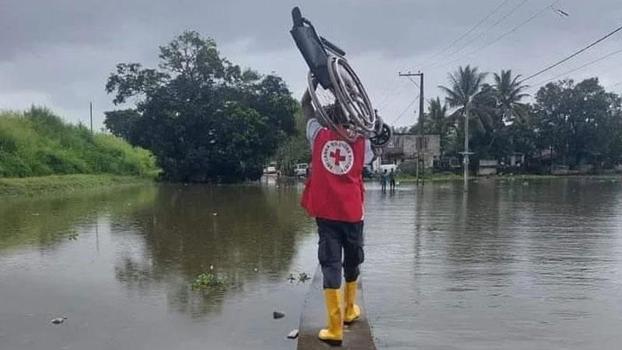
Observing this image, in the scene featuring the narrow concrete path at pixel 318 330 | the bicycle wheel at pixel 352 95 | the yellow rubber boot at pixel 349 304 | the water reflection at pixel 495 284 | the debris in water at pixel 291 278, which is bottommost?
the debris in water at pixel 291 278

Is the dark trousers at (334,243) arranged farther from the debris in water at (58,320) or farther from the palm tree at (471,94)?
the palm tree at (471,94)

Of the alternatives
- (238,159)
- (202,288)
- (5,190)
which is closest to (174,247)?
(202,288)

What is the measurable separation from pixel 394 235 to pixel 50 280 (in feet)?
20.6

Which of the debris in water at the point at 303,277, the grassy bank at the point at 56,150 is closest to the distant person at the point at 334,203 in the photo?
the debris in water at the point at 303,277

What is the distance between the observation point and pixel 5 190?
25375 mm

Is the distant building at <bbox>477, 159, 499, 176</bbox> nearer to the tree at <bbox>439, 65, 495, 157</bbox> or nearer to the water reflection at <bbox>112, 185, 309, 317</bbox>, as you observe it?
the tree at <bbox>439, 65, 495, 157</bbox>

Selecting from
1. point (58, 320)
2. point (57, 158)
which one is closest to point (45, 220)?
point (58, 320)

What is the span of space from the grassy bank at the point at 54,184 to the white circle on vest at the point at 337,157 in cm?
2369

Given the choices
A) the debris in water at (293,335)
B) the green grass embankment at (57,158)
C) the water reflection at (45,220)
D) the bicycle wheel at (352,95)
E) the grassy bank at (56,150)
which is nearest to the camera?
the bicycle wheel at (352,95)

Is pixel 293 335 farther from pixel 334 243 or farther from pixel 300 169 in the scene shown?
pixel 300 169

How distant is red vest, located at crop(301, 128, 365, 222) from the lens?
435 centimetres

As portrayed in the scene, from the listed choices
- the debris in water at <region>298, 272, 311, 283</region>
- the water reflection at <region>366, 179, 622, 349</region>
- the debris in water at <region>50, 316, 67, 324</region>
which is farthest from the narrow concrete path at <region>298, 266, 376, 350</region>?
the debris in water at <region>50, 316, 67, 324</region>

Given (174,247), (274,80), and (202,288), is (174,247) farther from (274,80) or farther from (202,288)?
(274,80)

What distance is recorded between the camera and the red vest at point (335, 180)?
14.3ft
